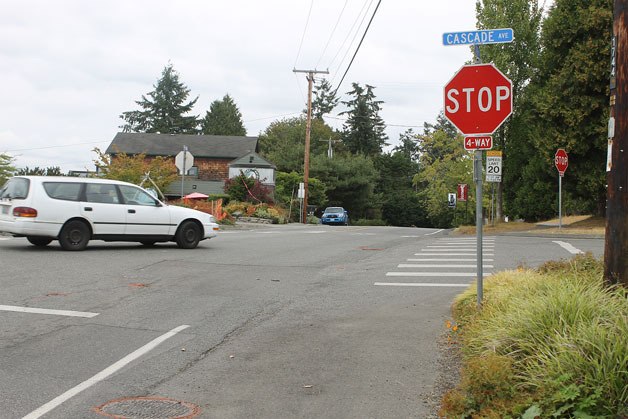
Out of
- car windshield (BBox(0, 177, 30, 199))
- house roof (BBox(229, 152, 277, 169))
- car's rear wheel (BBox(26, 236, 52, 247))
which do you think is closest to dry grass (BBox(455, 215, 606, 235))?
car's rear wheel (BBox(26, 236, 52, 247))

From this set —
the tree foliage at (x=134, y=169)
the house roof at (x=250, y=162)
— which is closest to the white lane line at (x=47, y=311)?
the tree foliage at (x=134, y=169)

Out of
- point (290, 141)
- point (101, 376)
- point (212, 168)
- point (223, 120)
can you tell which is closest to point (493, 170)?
point (101, 376)

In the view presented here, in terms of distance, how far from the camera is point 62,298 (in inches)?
360

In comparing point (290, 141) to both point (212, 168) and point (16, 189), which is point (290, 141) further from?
point (16, 189)

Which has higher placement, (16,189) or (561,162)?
(561,162)

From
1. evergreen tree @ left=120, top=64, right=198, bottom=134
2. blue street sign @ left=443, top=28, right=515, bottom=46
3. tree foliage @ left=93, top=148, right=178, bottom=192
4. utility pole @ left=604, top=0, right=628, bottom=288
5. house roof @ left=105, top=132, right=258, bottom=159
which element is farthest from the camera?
evergreen tree @ left=120, top=64, right=198, bottom=134

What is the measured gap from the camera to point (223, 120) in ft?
324

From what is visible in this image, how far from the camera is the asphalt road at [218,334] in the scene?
5117mm

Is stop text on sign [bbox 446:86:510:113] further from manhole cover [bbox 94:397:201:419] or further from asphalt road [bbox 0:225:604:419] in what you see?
manhole cover [bbox 94:397:201:419]

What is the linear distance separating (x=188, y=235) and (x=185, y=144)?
162ft

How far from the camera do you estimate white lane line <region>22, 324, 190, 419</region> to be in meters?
4.79

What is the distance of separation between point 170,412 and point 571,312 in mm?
3301

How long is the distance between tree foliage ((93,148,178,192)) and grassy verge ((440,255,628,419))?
3689 cm

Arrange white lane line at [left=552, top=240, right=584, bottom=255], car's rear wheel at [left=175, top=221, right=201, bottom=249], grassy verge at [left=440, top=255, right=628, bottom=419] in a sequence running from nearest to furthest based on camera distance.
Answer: grassy verge at [left=440, top=255, right=628, bottom=419], car's rear wheel at [left=175, top=221, right=201, bottom=249], white lane line at [left=552, top=240, right=584, bottom=255]
